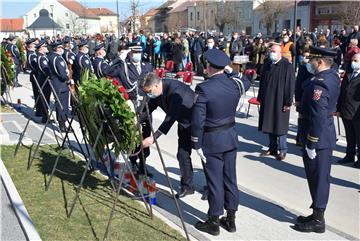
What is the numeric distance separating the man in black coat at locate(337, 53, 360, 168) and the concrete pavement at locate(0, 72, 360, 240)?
0.35 m

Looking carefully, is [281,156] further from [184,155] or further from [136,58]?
[136,58]

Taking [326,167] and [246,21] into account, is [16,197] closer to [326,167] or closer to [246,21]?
[326,167]

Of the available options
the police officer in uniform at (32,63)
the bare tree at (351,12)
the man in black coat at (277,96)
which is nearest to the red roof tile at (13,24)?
the bare tree at (351,12)

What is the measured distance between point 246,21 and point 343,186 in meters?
63.0

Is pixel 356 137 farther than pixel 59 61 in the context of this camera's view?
No

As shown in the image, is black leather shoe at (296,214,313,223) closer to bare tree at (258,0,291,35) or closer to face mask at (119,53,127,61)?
face mask at (119,53,127,61)

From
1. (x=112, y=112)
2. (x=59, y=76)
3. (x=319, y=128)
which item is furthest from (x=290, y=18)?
(x=112, y=112)

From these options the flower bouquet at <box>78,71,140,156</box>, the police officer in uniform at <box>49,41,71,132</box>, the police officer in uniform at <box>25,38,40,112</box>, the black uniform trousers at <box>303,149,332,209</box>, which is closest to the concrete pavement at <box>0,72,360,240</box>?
the black uniform trousers at <box>303,149,332,209</box>

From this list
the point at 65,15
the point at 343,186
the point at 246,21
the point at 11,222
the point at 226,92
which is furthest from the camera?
the point at 65,15

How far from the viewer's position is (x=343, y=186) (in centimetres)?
Result: 706

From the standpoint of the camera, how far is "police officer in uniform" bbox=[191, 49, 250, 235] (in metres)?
5.00

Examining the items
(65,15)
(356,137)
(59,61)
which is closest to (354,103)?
(356,137)

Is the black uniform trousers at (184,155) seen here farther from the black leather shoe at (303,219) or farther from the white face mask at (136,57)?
the white face mask at (136,57)

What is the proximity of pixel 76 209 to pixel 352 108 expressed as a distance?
16.2 ft
